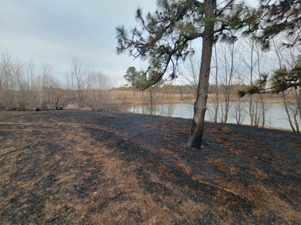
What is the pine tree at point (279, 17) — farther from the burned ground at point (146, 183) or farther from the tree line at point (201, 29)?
the burned ground at point (146, 183)

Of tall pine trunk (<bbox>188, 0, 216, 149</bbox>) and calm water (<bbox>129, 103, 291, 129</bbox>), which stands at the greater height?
tall pine trunk (<bbox>188, 0, 216, 149</bbox>)

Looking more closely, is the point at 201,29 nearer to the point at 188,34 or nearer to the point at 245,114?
the point at 188,34

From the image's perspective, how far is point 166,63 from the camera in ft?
10.3

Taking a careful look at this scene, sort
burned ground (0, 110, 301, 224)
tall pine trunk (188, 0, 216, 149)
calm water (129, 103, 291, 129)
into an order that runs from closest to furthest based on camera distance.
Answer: burned ground (0, 110, 301, 224)
tall pine trunk (188, 0, 216, 149)
calm water (129, 103, 291, 129)

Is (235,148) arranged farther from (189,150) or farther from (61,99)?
(61,99)

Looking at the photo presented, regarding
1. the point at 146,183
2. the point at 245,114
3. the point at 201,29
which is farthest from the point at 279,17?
the point at 245,114

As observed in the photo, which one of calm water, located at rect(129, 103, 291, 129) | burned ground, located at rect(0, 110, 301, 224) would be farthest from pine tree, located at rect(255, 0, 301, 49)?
calm water, located at rect(129, 103, 291, 129)

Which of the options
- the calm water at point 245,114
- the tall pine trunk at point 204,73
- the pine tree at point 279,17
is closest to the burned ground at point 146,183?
the tall pine trunk at point 204,73

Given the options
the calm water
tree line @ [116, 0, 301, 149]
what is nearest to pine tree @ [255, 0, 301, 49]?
tree line @ [116, 0, 301, 149]

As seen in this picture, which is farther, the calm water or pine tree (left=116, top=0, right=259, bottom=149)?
the calm water

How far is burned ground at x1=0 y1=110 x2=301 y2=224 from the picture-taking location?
4.18ft

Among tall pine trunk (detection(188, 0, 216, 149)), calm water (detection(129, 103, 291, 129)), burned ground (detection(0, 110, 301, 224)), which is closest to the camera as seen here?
burned ground (detection(0, 110, 301, 224))

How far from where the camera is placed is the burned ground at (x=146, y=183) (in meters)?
1.27

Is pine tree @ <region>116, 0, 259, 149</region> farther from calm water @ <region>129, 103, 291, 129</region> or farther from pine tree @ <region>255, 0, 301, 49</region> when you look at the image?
calm water @ <region>129, 103, 291, 129</region>
